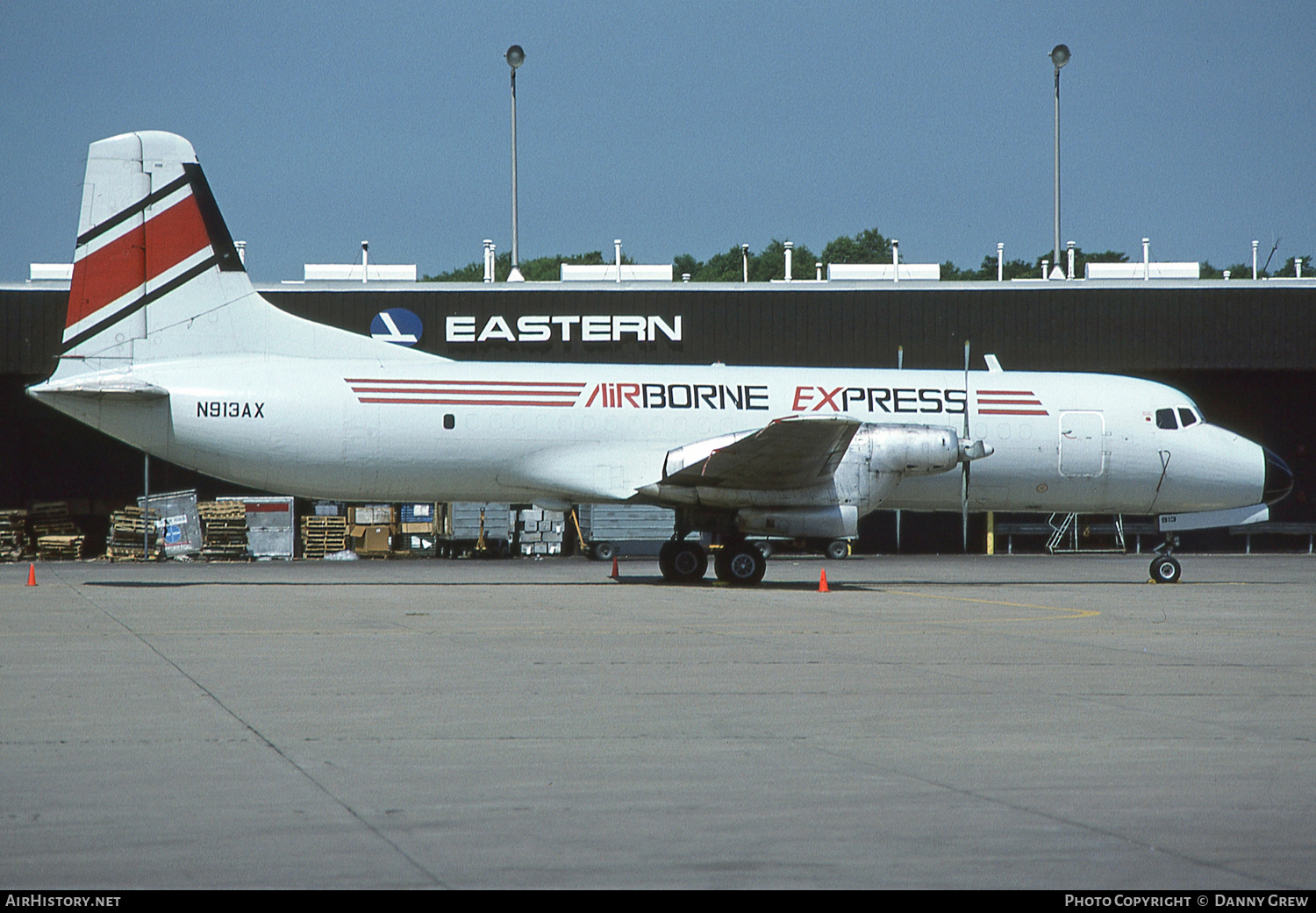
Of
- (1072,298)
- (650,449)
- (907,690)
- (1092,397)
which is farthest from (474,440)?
(1072,298)

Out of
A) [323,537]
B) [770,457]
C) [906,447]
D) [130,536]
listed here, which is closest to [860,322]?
[323,537]

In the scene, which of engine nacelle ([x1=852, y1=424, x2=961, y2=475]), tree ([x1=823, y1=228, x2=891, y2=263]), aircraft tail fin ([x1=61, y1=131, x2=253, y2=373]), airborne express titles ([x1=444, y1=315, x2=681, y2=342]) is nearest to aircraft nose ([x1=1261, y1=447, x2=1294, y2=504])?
engine nacelle ([x1=852, y1=424, x2=961, y2=475])

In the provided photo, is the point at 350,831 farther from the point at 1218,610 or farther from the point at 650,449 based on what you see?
the point at 650,449

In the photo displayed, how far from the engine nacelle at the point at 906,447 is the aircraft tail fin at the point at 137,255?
10.8 m

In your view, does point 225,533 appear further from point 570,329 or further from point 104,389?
point 104,389

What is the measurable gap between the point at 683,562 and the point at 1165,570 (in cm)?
892

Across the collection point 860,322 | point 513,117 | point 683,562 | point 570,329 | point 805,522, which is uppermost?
point 513,117

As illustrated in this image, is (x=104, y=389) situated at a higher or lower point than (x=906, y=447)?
higher

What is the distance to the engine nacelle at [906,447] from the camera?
20828 mm

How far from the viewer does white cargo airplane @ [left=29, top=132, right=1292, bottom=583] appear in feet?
65.9

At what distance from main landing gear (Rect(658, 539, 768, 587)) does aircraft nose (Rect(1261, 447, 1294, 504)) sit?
9.69 meters

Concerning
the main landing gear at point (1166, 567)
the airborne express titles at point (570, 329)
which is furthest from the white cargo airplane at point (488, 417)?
the airborne express titles at point (570, 329)

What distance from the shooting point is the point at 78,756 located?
6672 mm

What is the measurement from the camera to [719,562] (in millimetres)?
21500
